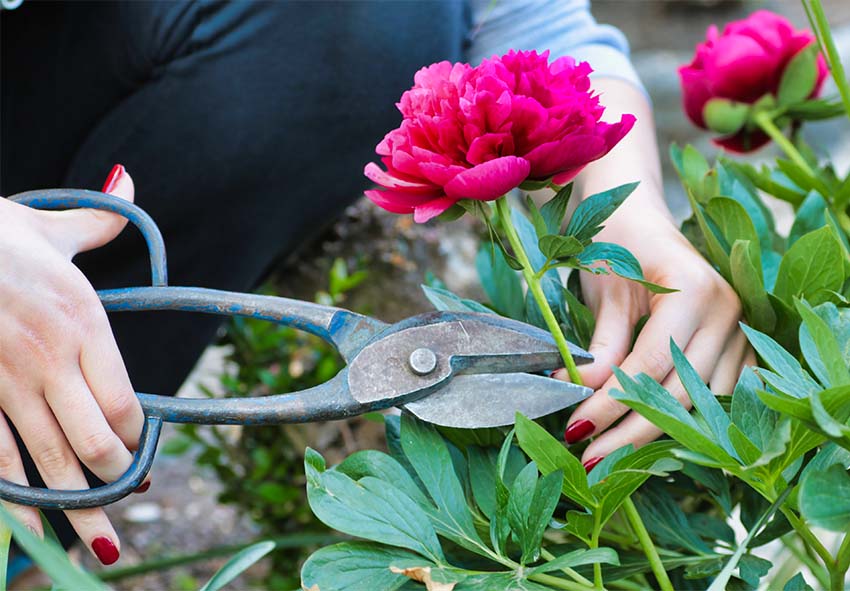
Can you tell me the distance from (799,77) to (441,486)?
50 centimetres

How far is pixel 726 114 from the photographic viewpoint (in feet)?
2.48

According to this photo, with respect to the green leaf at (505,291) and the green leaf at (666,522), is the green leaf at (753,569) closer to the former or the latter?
the green leaf at (666,522)

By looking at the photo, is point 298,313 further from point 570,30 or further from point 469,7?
point 469,7

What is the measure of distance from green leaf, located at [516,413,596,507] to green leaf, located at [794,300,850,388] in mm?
Result: 121

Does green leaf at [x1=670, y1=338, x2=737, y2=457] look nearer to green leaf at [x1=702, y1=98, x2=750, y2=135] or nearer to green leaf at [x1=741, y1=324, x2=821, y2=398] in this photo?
green leaf at [x1=741, y1=324, x2=821, y2=398]

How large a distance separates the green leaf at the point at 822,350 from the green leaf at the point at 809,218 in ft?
0.81

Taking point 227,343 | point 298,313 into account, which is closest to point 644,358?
point 298,313

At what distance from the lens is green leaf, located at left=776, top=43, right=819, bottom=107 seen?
73 cm

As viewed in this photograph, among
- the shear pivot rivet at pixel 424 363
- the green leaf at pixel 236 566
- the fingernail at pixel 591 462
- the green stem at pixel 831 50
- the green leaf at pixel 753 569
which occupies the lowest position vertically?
the green leaf at pixel 753 569

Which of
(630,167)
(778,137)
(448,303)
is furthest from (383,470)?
(778,137)

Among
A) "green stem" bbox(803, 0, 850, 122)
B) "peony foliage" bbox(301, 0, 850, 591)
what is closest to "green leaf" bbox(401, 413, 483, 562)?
"peony foliage" bbox(301, 0, 850, 591)

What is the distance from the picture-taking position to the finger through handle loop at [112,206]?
577 millimetres

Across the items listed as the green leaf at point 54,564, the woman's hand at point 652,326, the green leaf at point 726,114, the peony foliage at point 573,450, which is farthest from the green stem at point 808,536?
the green leaf at point 726,114

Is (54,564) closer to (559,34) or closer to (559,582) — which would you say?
(559,582)
